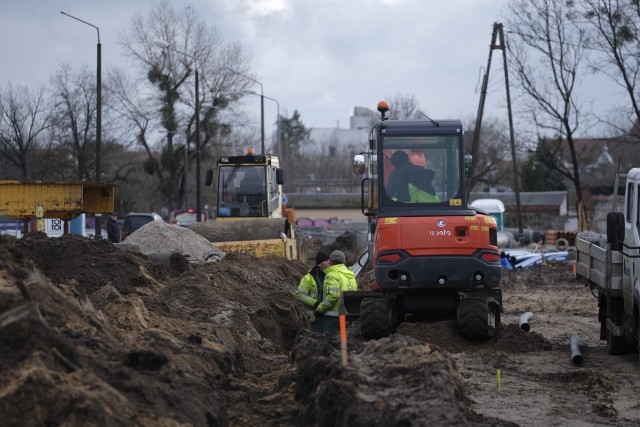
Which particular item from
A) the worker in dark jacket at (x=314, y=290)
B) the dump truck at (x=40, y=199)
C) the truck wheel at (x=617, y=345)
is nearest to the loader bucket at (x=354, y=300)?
the worker in dark jacket at (x=314, y=290)

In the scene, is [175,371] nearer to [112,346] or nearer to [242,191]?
[112,346]

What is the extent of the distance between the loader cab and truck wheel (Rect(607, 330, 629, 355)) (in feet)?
51.3

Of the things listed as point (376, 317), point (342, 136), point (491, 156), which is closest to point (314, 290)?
point (376, 317)

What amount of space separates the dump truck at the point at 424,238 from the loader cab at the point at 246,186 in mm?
13683

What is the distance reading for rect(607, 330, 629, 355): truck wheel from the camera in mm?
13898

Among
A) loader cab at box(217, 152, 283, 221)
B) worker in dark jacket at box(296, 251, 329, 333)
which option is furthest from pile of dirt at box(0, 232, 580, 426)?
loader cab at box(217, 152, 283, 221)

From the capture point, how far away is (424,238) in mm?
13938

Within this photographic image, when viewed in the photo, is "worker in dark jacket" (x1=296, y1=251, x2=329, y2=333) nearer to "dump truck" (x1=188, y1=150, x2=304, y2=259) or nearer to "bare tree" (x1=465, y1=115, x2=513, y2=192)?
"dump truck" (x1=188, y1=150, x2=304, y2=259)

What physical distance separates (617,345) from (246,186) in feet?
53.9

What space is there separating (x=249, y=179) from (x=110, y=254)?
1247cm

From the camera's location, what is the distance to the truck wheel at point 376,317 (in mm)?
14117

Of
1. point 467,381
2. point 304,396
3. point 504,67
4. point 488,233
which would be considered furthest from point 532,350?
point 504,67

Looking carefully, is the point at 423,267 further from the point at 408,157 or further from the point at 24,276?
the point at 24,276

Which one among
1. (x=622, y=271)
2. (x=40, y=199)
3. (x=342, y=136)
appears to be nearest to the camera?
(x=622, y=271)
